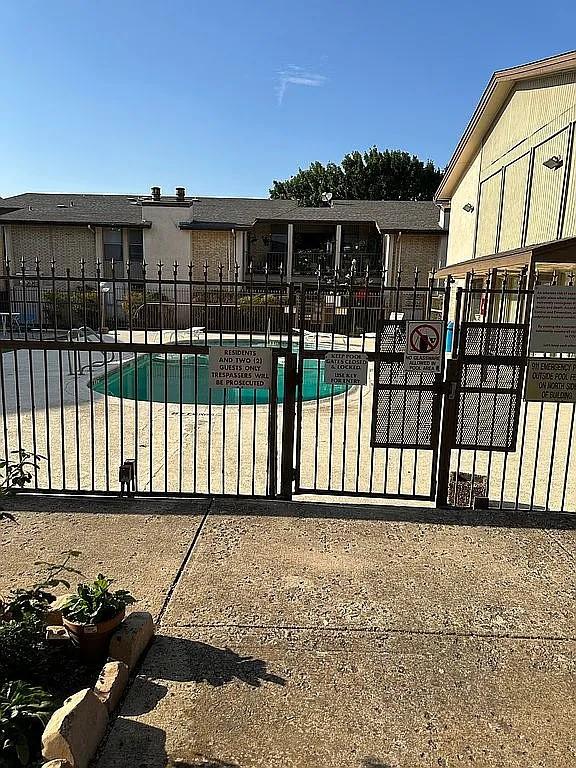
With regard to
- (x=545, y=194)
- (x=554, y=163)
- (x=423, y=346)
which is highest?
(x=554, y=163)

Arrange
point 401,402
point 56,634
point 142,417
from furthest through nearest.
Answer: point 142,417
point 401,402
point 56,634

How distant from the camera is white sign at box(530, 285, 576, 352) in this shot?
16.4 ft

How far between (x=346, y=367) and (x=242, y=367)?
93cm

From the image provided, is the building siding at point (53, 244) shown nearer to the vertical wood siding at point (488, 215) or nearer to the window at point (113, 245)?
the window at point (113, 245)

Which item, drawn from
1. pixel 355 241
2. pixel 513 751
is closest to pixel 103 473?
pixel 513 751

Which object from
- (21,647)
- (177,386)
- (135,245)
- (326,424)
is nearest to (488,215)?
(177,386)

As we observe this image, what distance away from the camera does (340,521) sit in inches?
202

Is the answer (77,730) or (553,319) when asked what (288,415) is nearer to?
(553,319)

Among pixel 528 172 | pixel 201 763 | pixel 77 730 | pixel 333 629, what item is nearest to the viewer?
pixel 77 730

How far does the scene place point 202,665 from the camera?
3.22 metres

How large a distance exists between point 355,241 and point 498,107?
15.5 m

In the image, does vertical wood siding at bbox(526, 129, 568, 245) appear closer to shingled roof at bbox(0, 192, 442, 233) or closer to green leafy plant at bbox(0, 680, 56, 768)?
shingled roof at bbox(0, 192, 442, 233)

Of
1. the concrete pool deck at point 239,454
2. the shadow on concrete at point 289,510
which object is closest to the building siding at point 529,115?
the concrete pool deck at point 239,454

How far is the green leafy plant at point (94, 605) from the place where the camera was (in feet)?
10.2
